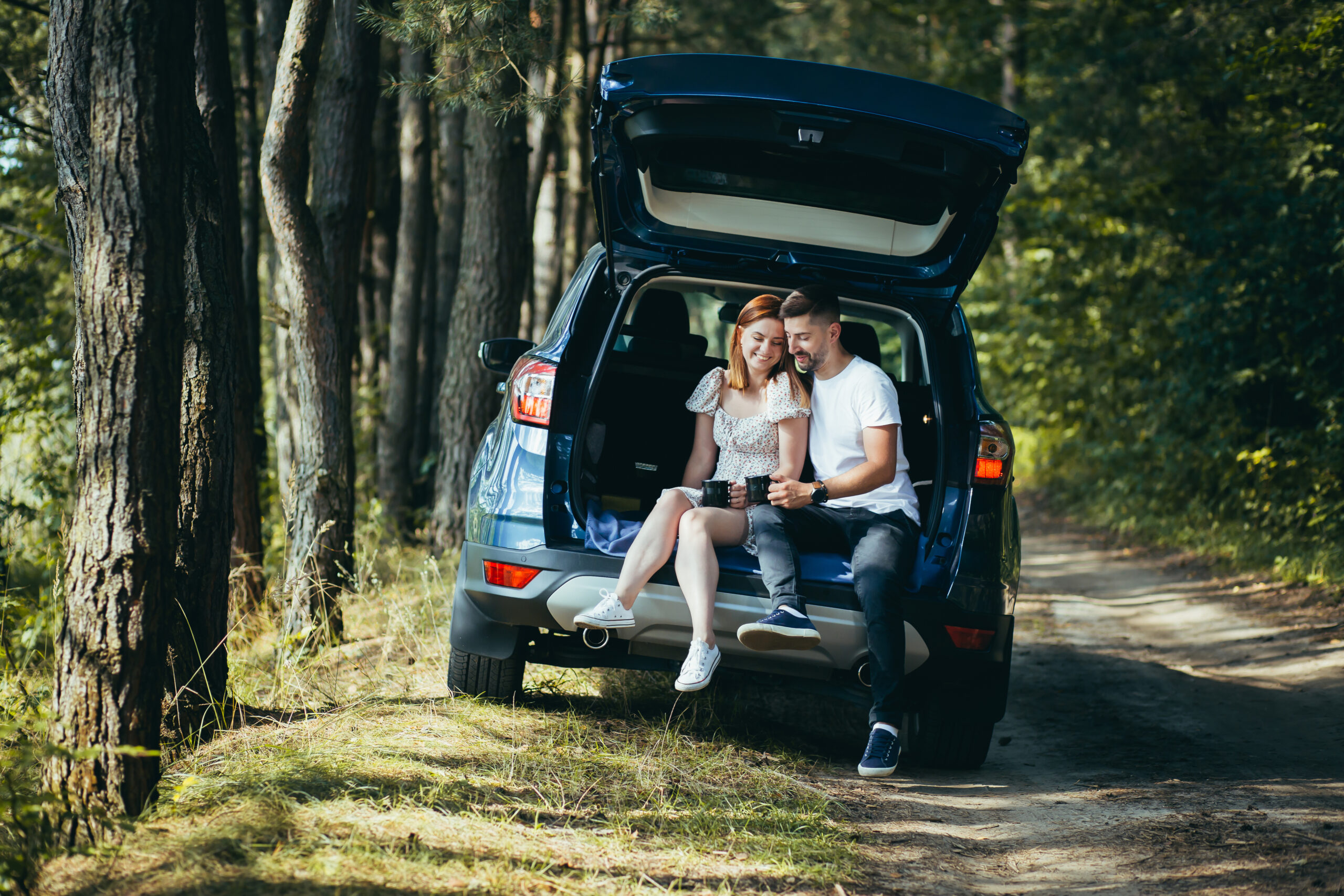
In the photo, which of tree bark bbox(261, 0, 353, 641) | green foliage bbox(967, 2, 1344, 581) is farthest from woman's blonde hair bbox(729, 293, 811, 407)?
green foliage bbox(967, 2, 1344, 581)

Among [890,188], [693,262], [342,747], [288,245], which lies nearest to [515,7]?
[288,245]

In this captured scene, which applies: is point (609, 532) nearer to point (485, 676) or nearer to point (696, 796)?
point (485, 676)

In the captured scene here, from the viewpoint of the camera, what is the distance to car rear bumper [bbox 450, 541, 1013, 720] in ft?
12.7

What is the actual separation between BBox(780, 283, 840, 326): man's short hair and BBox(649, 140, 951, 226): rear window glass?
36cm

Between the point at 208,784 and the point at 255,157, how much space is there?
6.72 m

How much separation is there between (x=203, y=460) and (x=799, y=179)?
2.49 m

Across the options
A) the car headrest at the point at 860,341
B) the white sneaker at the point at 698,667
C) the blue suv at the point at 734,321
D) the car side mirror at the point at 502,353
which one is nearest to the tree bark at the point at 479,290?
the car side mirror at the point at 502,353

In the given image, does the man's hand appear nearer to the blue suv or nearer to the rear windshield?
the blue suv

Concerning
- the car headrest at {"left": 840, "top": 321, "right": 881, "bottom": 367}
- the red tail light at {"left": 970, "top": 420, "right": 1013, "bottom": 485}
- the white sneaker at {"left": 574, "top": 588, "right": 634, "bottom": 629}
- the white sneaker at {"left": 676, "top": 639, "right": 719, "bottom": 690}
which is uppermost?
the car headrest at {"left": 840, "top": 321, "right": 881, "bottom": 367}

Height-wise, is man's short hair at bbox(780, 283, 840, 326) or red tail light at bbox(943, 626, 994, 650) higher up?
man's short hair at bbox(780, 283, 840, 326)

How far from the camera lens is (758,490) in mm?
4172

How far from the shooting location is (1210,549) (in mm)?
10219

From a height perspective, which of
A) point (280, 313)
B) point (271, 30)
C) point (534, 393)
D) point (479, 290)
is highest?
point (271, 30)

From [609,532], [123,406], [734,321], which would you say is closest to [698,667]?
[609,532]
